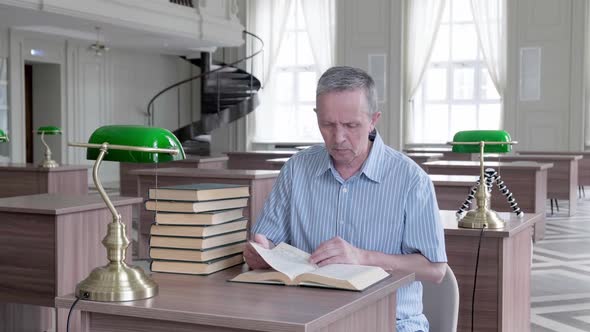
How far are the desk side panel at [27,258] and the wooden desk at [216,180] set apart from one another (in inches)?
66.5

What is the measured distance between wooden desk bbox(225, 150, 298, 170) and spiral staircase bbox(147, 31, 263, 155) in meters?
3.65

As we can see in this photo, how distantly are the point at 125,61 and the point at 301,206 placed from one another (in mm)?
14204

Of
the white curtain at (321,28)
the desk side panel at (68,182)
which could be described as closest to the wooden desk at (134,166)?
the desk side panel at (68,182)

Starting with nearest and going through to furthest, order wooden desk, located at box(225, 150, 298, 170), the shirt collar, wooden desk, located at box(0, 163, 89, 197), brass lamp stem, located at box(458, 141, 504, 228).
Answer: the shirt collar
brass lamp stem, located at box(458, 141, 504, 228)
wooden desk, located at box(0, 163, 89, 197)
wooden desk, located at box(225, 150, 298, 170)

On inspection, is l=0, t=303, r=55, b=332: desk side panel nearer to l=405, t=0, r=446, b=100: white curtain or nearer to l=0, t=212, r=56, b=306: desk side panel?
l=0, t=212, r=56, b=306: desk side panel

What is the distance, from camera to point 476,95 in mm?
15172

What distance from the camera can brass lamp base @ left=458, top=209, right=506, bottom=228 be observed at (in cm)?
346

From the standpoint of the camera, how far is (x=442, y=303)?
2.57m

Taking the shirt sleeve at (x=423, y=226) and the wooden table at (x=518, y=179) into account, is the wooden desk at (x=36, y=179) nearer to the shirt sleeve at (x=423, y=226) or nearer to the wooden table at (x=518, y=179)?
the wooden table at (x=518, y=179)

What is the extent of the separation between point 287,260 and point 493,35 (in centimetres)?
1354

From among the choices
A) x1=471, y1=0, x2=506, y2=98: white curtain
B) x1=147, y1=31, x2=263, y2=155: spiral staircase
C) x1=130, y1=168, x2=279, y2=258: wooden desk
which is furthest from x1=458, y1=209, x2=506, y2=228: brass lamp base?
x1=147, y1=31, x2=263, y2=155: spiral staircase

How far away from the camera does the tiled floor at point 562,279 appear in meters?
5.11

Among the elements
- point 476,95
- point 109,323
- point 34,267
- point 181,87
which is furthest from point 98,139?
point 181,87

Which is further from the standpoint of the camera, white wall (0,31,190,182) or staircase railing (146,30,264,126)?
staircase railing (146,30,264,126)
